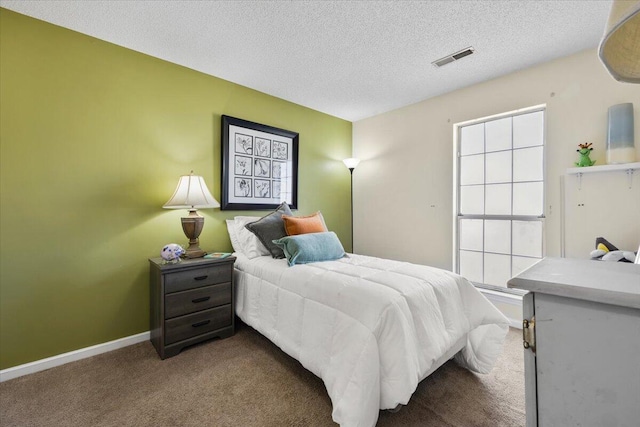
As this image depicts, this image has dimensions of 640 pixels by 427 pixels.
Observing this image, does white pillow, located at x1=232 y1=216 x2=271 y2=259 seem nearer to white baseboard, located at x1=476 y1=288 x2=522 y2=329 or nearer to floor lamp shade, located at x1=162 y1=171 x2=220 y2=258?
floor lamp shade, located at x1=162 y1=171 x2=220 y2=258

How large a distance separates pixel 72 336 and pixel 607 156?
444cm

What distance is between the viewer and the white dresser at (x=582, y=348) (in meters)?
0.54

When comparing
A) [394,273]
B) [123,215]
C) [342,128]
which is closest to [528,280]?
[394,273]

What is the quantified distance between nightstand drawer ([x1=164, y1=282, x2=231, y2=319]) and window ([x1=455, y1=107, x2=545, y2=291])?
2.59 m

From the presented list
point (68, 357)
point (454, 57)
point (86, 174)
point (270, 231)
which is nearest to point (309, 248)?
point (270, 231)

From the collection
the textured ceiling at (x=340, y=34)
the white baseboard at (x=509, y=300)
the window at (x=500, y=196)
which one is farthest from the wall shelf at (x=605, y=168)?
the white baseboard at (x=509, y=300)

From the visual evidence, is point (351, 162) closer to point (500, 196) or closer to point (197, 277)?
point (500, 196)

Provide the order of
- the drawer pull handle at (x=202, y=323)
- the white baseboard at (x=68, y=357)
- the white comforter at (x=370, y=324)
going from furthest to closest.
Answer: the drawer pull handle at (x=202, y=323) < the white baseboard at (x=68, y=357) < the white comforter at (x=370, y=324)

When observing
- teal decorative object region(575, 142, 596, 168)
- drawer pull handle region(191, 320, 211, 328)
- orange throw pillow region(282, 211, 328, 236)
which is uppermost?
teal decorative object region(575, 142, 596, 168)

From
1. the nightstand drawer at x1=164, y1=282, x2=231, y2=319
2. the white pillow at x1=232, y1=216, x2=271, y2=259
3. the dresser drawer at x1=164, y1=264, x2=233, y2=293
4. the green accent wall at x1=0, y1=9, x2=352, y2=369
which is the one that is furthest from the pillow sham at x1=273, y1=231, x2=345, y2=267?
the green accent wall at x1=0, y1=9, x2=352, y2=369

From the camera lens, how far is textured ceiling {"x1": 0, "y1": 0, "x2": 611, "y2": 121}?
6.23ft

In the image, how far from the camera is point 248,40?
7.41 feet

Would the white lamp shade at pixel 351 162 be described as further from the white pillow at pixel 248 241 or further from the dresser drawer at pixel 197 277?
the dresser drawer at pixel 197 277

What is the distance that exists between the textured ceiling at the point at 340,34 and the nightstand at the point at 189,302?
184 centimetres
